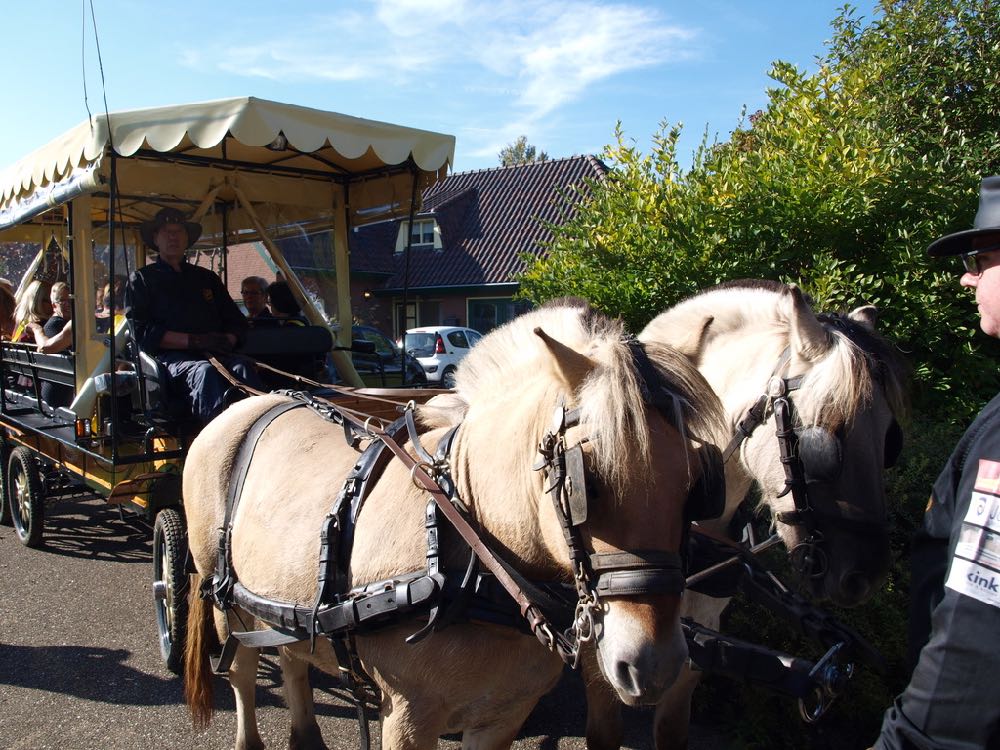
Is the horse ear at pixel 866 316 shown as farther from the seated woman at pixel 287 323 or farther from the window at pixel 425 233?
the window at pixel 425 233

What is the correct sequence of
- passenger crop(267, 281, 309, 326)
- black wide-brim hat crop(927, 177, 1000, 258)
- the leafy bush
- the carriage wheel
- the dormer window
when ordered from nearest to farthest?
black wide-brim hat crop(927, 177, 1000, 258), the leafy bush, the carriage wheel, passenger crop(267, 281, 309, 326), the dormer window

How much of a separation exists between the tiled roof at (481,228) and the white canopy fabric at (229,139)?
18.3 m

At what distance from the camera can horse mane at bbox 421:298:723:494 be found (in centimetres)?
157

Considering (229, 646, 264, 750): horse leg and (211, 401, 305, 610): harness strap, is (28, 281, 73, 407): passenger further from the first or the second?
(229, 646, 264, 750): horse leg

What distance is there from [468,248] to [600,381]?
24.6 meters

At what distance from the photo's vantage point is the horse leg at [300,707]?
2.99 m

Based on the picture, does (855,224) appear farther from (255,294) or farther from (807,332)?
(255,294)

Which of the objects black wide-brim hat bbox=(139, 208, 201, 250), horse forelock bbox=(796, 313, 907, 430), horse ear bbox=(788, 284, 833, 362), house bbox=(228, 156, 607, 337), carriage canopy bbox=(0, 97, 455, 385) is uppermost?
house bbox=(228, 156, 607, 337)

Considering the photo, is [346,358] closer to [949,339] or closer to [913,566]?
[949,339]

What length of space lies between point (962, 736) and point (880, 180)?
3651mm

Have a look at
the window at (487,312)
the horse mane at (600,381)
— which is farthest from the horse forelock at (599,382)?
the window at (487,312)

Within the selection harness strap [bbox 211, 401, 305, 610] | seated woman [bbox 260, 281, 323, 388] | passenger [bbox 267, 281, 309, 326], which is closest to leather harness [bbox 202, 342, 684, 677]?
harness strap [bbox 211, 401, 305, 610]

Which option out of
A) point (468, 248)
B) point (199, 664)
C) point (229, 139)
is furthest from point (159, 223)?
point (468, 248)

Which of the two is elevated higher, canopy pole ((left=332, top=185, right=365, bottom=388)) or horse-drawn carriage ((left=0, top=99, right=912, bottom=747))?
canopy pole ((left=332, top=185, right=365, bottom=388))
